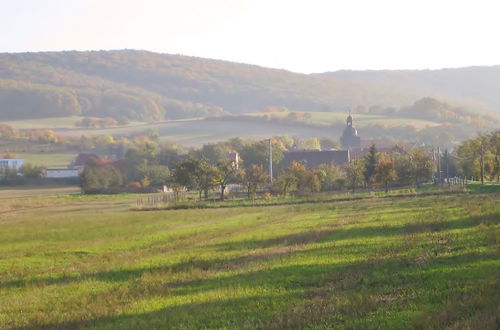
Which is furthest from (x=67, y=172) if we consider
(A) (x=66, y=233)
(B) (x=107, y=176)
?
(A) (x=66, y=233)

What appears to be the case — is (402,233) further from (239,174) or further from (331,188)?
(331,188)

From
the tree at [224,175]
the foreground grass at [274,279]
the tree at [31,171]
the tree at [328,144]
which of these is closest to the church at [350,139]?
the tree at [328,144]

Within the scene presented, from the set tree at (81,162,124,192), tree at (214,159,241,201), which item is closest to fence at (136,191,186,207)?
tree at (214,159,241,201)

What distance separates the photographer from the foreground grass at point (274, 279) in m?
12.0

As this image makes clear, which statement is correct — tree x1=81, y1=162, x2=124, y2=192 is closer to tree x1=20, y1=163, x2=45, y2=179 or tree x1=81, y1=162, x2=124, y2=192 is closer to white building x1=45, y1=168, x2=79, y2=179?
tree x1=20, y1=163, x2=45, y2=179

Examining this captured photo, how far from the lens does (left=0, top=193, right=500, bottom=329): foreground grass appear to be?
1202 cm

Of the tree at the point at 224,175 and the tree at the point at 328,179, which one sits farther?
the tree at the point at 328,179

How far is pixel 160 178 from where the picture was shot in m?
114

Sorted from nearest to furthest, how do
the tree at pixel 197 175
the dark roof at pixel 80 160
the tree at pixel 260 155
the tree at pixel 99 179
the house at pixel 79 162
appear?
the tree at pixel 197 175
the tree at pixel 99 179
the tree at pixel 260 155
the house at pixel 79 162
the dark roof at pixel 80 160

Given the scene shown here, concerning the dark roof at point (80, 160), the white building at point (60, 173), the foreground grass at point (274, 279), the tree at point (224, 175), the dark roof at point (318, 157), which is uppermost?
the dark roof at point (80, 160)

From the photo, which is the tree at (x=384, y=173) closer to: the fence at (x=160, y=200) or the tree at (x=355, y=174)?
the tree at (x=355, y=174)

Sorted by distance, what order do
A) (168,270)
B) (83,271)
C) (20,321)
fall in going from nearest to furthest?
(20,321) → (168,270) → (83,271)

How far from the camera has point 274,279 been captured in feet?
53.6

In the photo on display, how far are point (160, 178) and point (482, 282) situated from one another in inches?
4042
